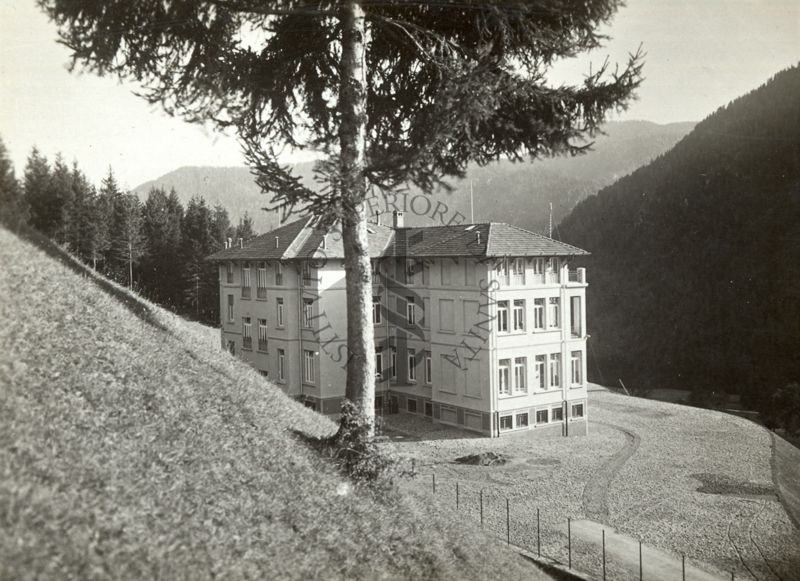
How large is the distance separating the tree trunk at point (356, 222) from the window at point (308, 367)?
2429 cm

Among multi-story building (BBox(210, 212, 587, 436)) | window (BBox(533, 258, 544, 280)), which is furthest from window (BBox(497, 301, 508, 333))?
window (BBox(533, 258, 544, 280))

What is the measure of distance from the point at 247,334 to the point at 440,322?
1288 centimetres

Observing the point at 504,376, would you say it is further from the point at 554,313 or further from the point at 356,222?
the point at 356,222

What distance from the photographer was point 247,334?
3859 cm

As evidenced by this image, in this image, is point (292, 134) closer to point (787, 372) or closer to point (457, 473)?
point (457, 473)

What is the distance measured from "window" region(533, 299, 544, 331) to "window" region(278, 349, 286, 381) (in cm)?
1428

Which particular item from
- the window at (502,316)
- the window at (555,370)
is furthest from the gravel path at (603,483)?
the window at (502,316)

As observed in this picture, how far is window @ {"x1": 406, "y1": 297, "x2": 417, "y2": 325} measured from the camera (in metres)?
35.2

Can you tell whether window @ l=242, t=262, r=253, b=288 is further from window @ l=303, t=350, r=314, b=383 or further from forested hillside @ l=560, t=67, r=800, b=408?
forested hillside @ l=560, t=67, r=800, b=408

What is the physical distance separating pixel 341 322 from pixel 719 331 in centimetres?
5908

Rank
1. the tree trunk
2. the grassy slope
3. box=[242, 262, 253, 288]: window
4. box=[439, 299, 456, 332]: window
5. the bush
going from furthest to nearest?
box=[242, 262, 253, 288]: window, box=[439, 299, 456, 332]: window, the tree trunk, the bush, the grassy slope

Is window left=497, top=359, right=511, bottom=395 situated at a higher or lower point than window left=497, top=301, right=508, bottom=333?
lower

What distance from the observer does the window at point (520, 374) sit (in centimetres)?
3180

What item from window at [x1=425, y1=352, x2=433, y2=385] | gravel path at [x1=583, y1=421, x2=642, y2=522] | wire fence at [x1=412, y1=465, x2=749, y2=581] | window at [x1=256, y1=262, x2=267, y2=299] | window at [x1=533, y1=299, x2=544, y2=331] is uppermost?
window at [x1=256, y1=262, x2=267, y2=299]
